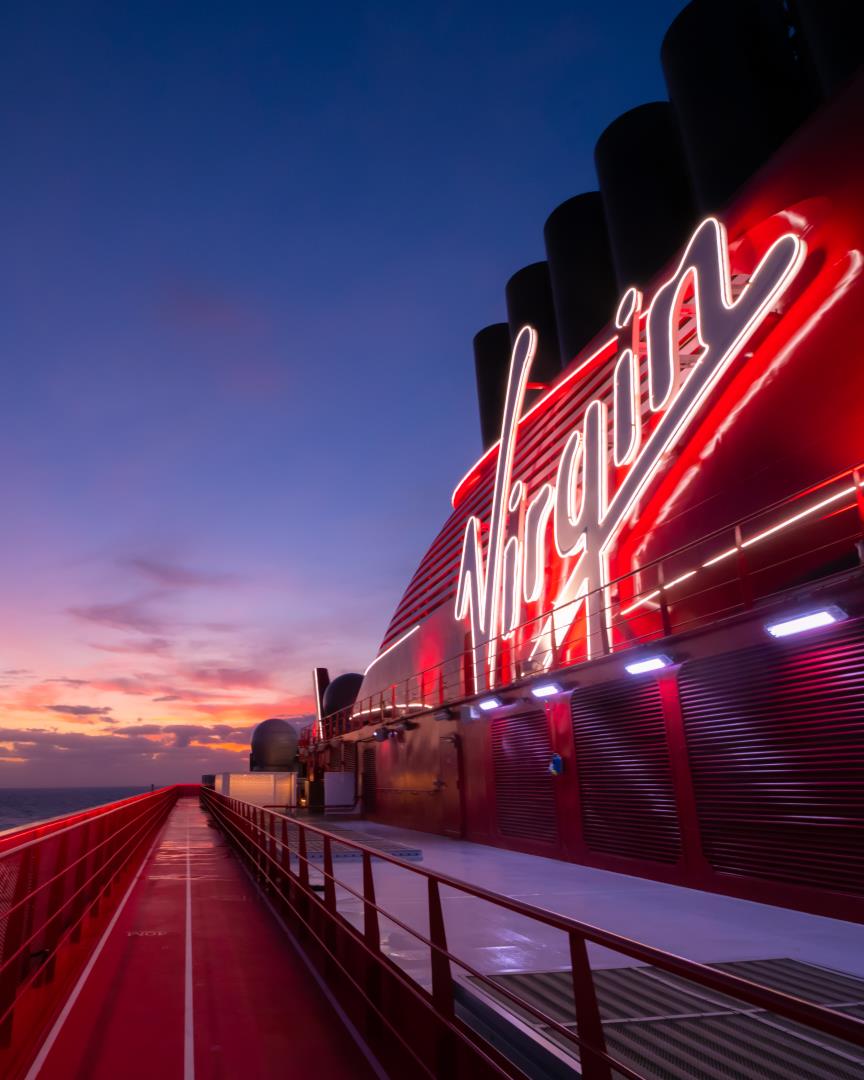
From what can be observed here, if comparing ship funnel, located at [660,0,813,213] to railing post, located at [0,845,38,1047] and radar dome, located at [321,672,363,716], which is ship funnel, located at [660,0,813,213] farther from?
radar dome, located at [321,672,363,716]

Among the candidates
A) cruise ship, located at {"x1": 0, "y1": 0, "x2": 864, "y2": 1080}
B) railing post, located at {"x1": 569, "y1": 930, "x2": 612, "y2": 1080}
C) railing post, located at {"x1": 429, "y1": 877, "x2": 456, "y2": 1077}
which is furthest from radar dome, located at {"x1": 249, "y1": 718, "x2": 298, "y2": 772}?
railing post, located at {"x1": 569, "y1": 930, "x2": 612, "y2": 1080}

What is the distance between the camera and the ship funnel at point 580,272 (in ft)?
95.7

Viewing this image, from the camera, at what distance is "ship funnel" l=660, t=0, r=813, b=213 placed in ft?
65.7

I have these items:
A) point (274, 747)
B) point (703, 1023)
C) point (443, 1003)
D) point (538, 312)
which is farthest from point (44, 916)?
point (274, 747)

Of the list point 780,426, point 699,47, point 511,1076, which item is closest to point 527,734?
point 780,426

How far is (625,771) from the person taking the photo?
11852 millimetres

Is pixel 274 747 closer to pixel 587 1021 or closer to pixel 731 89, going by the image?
pixel 731 89

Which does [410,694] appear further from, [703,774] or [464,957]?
[464,957]

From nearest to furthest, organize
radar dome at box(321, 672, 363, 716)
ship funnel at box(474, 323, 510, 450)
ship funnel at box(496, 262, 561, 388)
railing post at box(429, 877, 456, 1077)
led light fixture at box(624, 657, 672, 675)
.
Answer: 1. railing post at box(429, 877, 456, 1077)
2. led light fixture at box(624, 657, 672, 675)
3. ship funnel at box(496, 262, 561, 388)
4. ship funnel at box(474, 323, 510, 450)
5. radar dome at box(321, 672, 363, 716)

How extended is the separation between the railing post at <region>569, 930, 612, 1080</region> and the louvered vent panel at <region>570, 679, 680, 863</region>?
28.1 feet

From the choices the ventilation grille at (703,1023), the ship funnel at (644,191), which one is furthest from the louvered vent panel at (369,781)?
the ventilation grille at (703,1023)

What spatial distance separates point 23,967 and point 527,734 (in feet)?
36.0

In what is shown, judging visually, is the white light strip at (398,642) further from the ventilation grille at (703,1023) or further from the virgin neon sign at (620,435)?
the ventilation grille at (703,1023)

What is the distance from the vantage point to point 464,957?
6484mm
